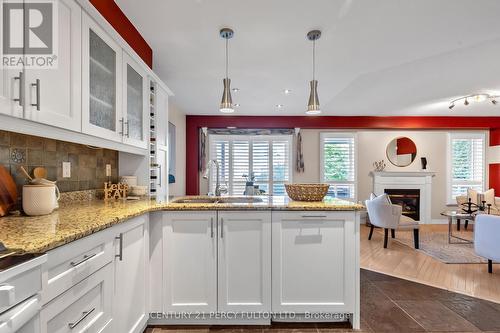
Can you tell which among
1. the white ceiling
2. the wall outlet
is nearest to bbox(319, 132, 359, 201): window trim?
the white ceiling

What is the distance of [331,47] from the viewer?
260cm

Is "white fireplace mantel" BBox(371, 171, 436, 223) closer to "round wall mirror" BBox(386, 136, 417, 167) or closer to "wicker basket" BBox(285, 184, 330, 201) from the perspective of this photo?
"round wall mirror" BBox(386, 136, 417, 167)

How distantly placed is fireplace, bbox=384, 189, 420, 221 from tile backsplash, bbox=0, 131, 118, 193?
19.1ft

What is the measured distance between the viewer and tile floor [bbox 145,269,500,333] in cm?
195

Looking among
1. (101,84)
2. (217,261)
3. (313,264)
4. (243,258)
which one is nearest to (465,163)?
(313,264)

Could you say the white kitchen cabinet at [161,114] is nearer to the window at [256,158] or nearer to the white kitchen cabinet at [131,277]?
the white kitchen cabinet at [131,277]

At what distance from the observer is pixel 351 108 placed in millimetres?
5074

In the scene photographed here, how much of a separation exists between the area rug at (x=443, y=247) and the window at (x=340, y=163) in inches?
44.7

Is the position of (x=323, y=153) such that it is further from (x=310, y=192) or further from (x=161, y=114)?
(x=161, y=114)

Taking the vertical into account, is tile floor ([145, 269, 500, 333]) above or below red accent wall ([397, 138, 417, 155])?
below

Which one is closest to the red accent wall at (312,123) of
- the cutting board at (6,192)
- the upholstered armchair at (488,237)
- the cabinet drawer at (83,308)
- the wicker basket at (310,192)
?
the upholstered armchair at (488,237)

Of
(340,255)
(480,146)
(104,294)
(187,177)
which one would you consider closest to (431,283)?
(340,255)

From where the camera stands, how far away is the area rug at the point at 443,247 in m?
3.49

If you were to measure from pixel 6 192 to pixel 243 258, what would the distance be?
149 centimetres
